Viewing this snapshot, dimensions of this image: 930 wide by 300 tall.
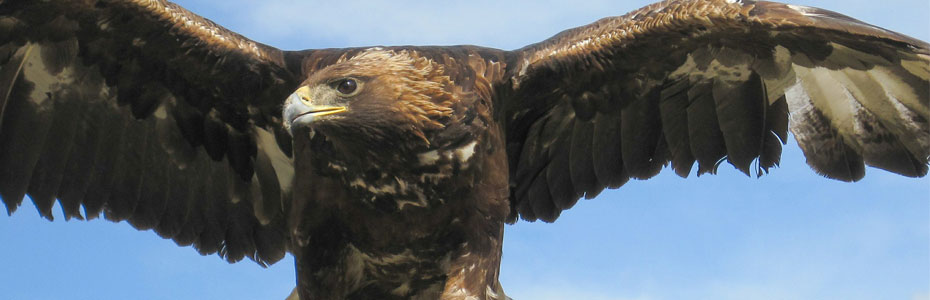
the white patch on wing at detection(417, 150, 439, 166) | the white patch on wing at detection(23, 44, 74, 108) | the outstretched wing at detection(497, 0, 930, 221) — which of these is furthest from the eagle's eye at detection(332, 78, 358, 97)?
the white patch on wing at detection(23, 44, 74, 108)

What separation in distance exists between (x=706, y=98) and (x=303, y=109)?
2979 millimetres

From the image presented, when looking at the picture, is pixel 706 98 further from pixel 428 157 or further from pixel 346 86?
pixel 346 86

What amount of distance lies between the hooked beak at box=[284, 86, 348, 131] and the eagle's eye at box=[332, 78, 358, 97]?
0.30ft

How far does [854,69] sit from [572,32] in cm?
174

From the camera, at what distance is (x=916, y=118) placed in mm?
10102

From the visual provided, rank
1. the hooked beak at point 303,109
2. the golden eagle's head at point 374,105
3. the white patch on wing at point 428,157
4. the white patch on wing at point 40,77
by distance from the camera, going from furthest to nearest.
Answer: the white patch on wing at point 40,77 → the white patch on wing at point 428,157 → the golden eagle's head at point 374,105 → the hooked beak at point 303,109

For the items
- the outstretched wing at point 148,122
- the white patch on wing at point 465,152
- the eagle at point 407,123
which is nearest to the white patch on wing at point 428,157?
the eagle at point 407,123

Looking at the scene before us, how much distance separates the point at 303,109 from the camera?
8883 millimetres

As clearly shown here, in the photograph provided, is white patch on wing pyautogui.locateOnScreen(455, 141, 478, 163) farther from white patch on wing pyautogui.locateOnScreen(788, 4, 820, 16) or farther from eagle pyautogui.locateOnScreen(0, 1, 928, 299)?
white patch on wing pyautogui.locateOnScreen(788, 4, 820, 16)

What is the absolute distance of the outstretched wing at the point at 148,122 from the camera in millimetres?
9867

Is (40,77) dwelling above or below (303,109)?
above

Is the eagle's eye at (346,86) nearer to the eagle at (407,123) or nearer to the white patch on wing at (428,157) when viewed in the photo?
the eagle at (407,123)

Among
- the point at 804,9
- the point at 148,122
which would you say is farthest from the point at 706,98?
the point at 148,122

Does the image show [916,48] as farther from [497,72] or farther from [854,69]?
[497,72]
